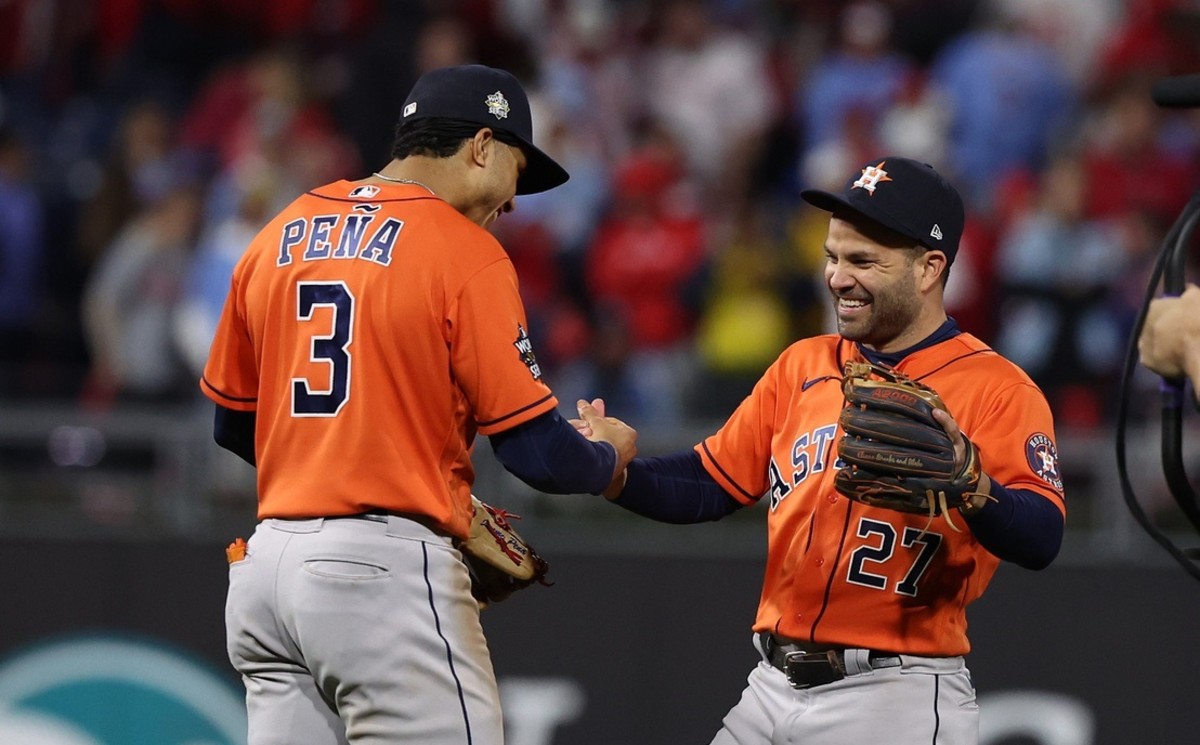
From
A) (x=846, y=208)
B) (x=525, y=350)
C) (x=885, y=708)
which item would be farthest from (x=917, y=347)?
(x=525, y=350)

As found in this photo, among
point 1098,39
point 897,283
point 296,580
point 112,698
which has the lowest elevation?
point 112,698

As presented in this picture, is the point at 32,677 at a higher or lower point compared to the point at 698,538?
lower

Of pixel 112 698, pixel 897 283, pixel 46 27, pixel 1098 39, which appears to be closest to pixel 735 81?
pixel 1098 39

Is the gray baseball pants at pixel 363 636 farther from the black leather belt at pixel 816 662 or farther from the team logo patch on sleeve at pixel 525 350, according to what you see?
the black leather belt at pixel 816 662

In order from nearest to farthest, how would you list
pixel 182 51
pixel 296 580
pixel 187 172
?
pixel 296 580
pixel 187 172
pixel 182 51

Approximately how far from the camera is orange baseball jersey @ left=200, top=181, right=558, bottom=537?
3.62 metres

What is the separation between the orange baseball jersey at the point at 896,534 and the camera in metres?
3.80

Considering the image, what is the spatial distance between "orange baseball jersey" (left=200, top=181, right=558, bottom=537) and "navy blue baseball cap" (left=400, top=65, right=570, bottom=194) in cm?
21

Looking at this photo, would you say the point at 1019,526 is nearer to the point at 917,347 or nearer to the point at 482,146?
the point at 917,347

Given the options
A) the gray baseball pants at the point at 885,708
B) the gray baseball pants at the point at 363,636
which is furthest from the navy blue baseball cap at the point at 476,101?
the gray baseball pants at the point at 885,708

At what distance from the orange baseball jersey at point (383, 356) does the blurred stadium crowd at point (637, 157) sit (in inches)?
151

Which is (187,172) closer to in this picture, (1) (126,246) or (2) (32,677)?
(1) (126,246)

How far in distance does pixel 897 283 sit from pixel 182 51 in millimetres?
7452

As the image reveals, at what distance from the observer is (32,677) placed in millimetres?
6676
